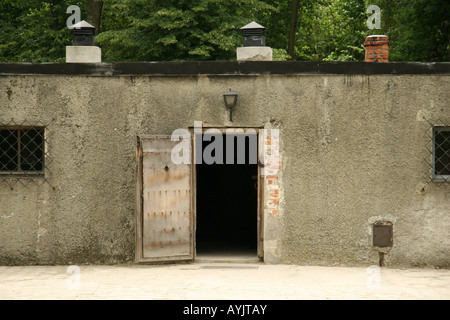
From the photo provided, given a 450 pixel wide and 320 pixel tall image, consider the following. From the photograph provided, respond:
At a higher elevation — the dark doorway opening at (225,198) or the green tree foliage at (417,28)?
the green tree foliage at (417,28)

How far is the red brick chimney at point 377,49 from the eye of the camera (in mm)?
10234

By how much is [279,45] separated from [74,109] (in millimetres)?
14613

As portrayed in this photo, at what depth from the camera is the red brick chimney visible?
10234mm

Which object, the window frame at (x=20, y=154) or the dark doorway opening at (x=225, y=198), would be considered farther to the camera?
the dark doorway opening at (x=225, y=198)

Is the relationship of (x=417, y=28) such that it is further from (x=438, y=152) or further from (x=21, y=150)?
(x=21, y=150)

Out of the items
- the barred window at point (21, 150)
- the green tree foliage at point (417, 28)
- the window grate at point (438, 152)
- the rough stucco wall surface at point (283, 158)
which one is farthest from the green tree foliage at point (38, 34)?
the window grate at point (438, 152)

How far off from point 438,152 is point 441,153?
Result: 48mm

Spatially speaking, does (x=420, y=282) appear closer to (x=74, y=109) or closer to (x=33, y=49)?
(x=74, y=109)

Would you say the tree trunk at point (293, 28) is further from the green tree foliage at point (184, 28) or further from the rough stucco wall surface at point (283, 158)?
the rough stucco wall surface at point (283, 158)

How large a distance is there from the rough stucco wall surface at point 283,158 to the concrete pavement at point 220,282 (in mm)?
422

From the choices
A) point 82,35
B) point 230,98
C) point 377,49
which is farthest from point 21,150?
point 377,49

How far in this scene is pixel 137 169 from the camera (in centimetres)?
938

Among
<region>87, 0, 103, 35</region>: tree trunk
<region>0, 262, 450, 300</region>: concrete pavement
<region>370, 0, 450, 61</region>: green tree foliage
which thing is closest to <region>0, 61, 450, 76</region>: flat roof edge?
<region>0, 262, 450, 300</region>: concrete pavement
